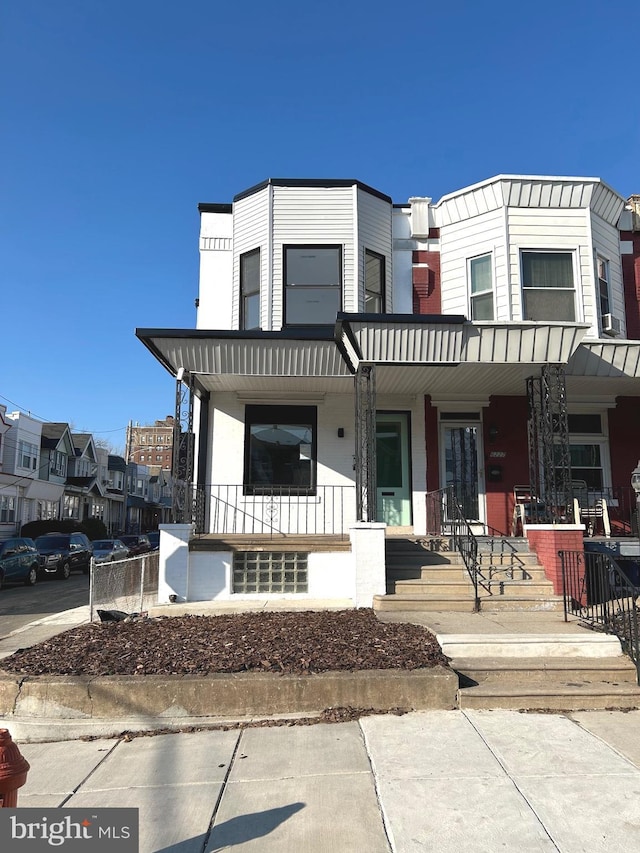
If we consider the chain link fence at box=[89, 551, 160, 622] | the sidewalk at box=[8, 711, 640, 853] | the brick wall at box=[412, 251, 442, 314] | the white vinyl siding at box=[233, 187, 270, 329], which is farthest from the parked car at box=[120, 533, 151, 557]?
the sidewalk at box=[8, 711, 640, 853]

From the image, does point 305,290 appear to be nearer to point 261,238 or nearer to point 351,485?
point 261,238

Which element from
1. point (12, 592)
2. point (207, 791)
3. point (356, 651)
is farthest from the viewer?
point (12, 592)

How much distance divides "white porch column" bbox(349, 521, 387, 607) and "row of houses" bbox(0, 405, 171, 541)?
78.9 feet

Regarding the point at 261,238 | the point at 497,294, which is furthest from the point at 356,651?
the point at 261,238

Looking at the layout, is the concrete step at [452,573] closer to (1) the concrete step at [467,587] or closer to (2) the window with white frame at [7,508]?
(1) the concrete step at [467,587]

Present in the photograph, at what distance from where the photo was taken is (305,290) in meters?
12.8

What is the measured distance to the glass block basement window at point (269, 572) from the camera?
10.6m

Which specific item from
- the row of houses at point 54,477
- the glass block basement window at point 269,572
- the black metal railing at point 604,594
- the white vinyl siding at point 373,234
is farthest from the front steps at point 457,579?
the row of houses at point 54,477

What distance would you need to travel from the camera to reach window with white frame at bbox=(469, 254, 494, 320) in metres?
12.3

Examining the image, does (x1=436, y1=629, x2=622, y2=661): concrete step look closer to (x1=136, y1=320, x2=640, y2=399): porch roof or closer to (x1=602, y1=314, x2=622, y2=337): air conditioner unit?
(x1=136, y1=320, x2=640, y2=399): porch roof

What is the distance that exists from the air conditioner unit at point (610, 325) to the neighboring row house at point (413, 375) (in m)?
0.03

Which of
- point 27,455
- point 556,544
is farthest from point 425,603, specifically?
point 27,455

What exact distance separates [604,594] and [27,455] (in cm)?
4212

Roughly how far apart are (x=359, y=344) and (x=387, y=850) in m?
7.58
